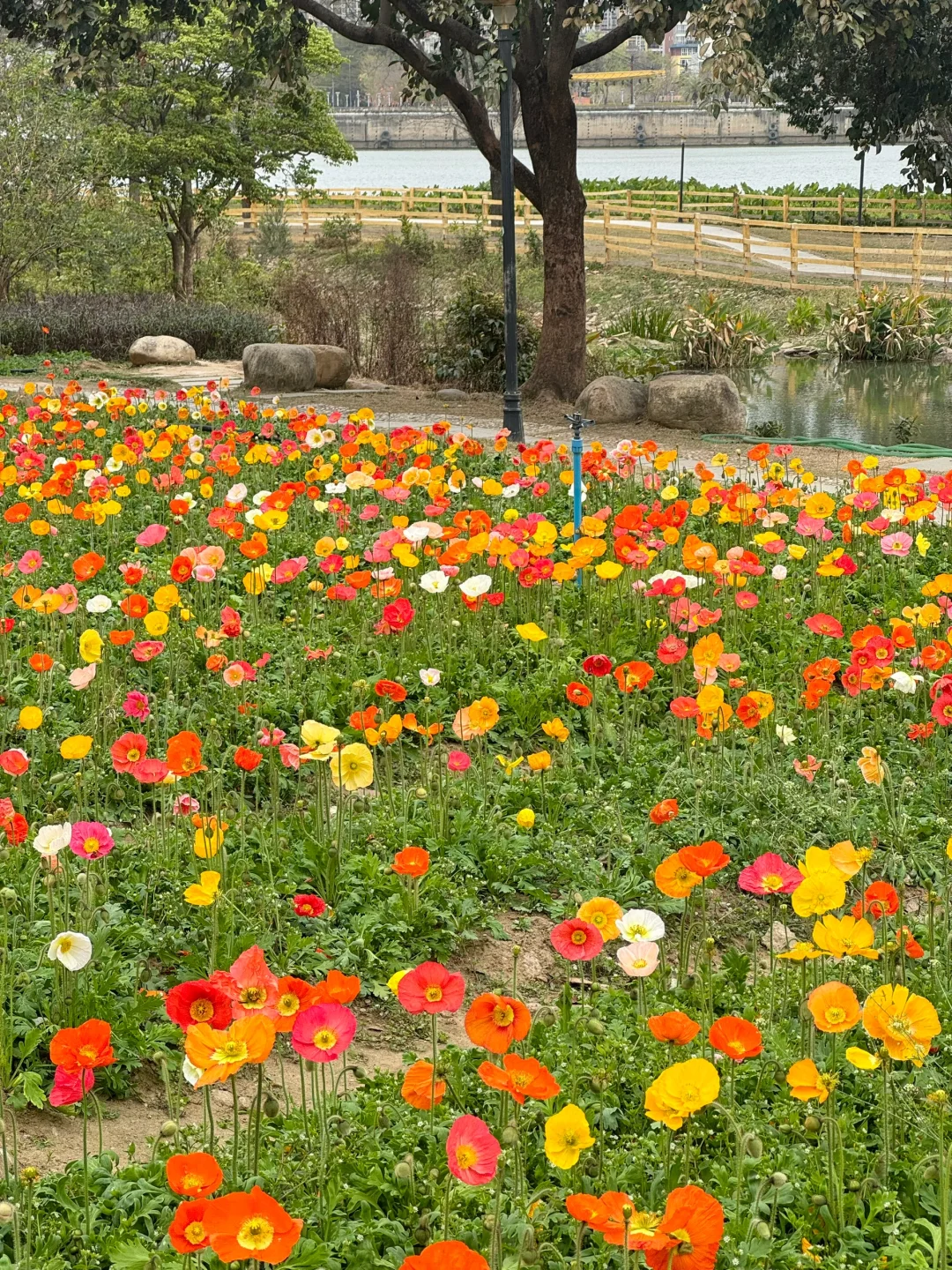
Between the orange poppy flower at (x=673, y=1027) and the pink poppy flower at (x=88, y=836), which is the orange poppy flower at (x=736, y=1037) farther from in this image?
the pink poppy flower at (x=88, y=836)

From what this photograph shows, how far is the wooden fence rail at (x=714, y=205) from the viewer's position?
3700 cm

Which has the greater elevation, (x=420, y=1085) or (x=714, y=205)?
(x=714, y=205)

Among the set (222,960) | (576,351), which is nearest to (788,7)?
(576,351)

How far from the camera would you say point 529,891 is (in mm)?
4164

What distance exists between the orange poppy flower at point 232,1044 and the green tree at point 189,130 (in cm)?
2706

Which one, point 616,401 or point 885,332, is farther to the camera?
point 885,332

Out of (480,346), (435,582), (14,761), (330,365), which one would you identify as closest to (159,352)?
(330,365)

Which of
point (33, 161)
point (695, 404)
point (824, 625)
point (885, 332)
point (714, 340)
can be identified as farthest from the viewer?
point (885, 332)

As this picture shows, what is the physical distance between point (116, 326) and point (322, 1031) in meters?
19.5

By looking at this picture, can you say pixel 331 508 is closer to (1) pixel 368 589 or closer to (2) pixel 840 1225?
(1) pixel 368 589

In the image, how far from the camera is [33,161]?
22625mm

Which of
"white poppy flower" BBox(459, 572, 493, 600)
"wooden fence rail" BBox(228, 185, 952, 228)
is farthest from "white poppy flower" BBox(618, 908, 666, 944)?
"wooden fence rail" BBox(228, 185, 952, 228)

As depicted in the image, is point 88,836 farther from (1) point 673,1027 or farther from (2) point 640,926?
(1) point 673,1027

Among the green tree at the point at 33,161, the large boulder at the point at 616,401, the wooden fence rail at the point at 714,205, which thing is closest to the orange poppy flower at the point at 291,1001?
the large boulder at the point at 616,401
